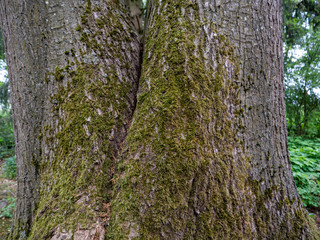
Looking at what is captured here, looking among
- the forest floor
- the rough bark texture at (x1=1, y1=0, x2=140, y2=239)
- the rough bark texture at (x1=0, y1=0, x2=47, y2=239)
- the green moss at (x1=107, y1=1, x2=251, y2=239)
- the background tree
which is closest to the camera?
the green moss at (x1=107, y1=1, x2=251, y2=239)

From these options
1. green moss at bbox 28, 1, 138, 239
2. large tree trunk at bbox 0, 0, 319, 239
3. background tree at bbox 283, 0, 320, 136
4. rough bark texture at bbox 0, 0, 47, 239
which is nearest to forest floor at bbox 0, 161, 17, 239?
rough bark texture at bbox 0, 0, 47, 239

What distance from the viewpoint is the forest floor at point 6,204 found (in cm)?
363

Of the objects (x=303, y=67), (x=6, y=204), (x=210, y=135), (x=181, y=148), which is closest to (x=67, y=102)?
(x=181, y=148)

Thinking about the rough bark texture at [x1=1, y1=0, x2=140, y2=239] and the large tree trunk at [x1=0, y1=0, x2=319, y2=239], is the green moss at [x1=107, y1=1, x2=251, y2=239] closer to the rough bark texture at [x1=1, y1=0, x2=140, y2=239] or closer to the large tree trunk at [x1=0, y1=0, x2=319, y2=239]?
the large tree trunk at [x1=0, y1=0, x2=319, y2=239]

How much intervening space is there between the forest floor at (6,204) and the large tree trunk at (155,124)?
272 centimetres

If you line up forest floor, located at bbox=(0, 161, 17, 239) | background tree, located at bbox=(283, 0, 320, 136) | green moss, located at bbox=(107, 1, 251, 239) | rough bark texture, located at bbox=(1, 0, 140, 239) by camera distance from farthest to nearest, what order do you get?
background tree, located at bbox=(283, 0, 320, 136) → forest floor, located at bbox=(0, 161, 17, 239) → rough bark texture, located at bbox=(1, 0, 140, 239) → green moss, located at bbox=(107, 1, 251, 239)

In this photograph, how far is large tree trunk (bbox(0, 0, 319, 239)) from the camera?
1.32 metres

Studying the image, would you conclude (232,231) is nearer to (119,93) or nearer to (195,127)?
(195,127)

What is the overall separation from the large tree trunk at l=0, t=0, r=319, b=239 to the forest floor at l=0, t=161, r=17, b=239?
2.72 m

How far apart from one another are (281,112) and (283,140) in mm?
240

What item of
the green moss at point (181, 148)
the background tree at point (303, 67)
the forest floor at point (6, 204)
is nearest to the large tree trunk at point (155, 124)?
the green moss at point (181, 148)

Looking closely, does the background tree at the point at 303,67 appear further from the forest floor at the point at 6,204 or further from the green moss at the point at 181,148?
the forest floor at the point at 6,204

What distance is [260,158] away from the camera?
154 centimetres

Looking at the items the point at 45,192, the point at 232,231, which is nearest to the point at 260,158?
the point at 232,231
